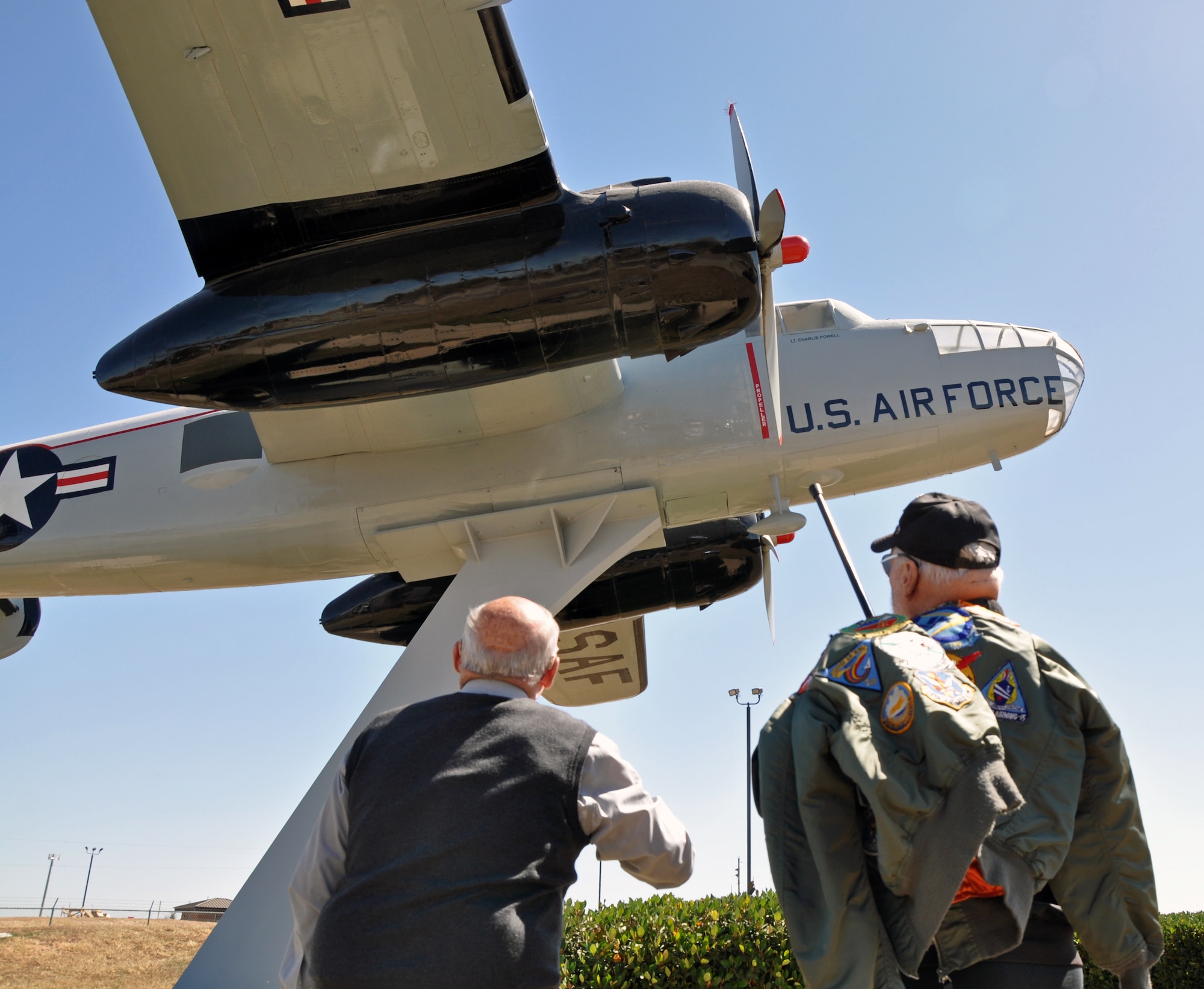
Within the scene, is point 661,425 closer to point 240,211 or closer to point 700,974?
point 240,211

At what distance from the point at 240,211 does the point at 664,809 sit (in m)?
5.33

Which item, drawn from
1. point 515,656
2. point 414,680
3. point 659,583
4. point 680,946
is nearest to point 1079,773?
point 515,656

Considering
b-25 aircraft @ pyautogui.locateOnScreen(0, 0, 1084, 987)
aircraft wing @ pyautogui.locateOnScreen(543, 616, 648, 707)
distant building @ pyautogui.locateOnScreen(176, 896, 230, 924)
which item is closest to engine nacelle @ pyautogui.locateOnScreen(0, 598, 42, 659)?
b-25 aircraft @ pyautogui.locateOnScreen(0, 0, 1084, 987)

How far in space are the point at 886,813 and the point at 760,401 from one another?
637cm

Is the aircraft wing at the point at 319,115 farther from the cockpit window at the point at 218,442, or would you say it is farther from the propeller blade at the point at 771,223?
the cockpit window at the point at 218,442

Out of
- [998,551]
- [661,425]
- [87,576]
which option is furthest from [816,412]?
[87,576]

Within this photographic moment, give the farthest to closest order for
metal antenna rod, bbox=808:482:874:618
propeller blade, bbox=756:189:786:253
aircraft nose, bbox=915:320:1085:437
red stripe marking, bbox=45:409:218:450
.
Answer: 1. red stripe marking, bbox=45:409:218:450
2. aircraft nose, bbox=915:320:1085:437
3. propeller blade, bbox=756:189:786:253
4. metal antenna rod, bbox=808:482:874:618

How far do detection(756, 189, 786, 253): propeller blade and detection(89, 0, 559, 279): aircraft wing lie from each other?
4.71 ft

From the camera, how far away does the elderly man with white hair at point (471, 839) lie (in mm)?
2119

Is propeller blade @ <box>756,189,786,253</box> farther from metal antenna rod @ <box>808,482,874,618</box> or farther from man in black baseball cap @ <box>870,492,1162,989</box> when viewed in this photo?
man in black baseball cap @ <box>870,492,1162,989</box>

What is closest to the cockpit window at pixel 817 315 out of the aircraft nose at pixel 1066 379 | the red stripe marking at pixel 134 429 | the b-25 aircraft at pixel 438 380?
the b-25 aircraft at pixel 438 380

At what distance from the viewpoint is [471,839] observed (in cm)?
218

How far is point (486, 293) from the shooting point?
5.76m

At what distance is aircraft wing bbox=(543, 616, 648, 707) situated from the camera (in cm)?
1140
